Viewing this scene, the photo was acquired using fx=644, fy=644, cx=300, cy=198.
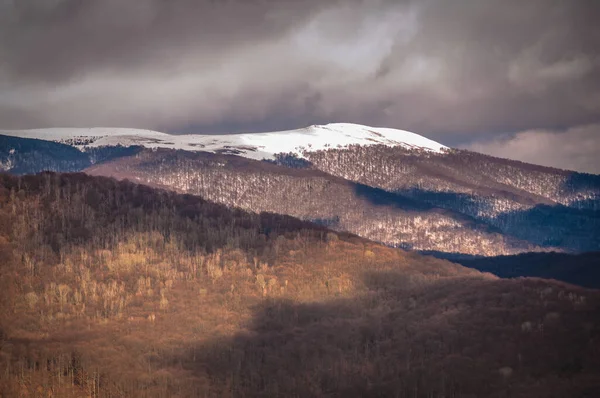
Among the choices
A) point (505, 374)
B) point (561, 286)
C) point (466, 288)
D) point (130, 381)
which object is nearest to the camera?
point (505, 374)

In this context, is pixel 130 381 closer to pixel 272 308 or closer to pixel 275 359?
pixel 275 359

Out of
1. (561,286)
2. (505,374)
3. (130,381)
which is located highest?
(561,286)

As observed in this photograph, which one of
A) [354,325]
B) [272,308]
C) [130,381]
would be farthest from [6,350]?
[354,325]

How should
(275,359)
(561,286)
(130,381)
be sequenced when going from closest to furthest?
(130,381) < (275,359) < (561,286)

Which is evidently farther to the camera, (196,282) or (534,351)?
(196,282)

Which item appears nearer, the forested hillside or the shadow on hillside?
the shadow on hillside
